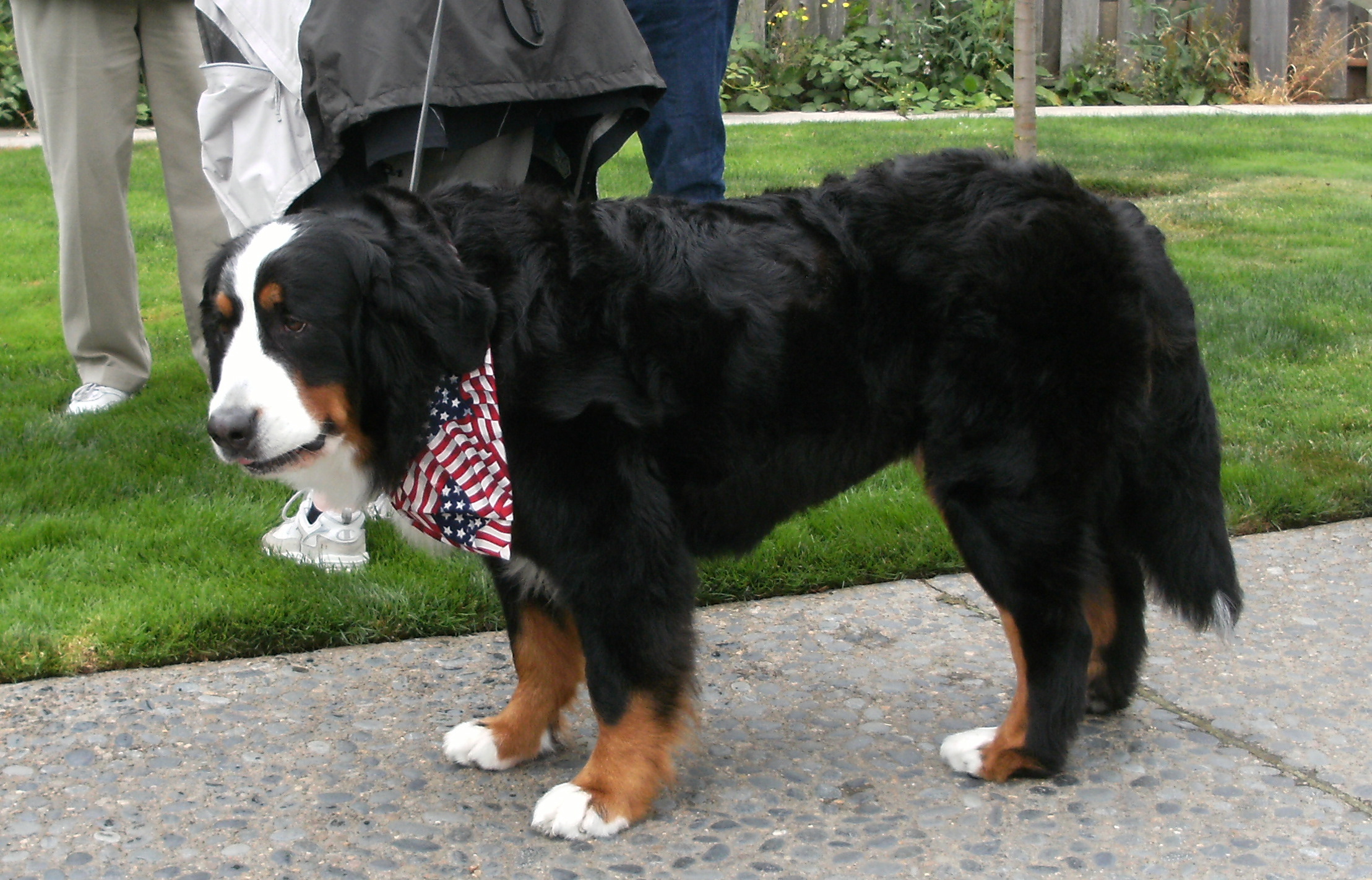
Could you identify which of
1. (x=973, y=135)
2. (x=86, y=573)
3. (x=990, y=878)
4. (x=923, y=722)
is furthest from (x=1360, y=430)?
(x=973, y=135)

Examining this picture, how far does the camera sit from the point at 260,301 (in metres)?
2.44

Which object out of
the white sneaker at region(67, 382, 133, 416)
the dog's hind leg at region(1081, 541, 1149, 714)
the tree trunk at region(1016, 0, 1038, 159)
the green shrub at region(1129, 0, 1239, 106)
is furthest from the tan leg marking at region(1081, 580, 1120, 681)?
the green shrub at region(1129, 0, 1239, 106)

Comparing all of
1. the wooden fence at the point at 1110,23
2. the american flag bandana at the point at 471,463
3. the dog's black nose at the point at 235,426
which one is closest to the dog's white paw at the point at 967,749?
the american flag bandana at the point at 471,463

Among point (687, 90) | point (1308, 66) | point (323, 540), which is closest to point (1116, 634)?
point (687, 90)

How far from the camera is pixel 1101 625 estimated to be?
10.3ft

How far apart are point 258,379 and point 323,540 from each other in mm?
1692

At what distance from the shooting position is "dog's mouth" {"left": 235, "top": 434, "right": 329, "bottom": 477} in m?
2.46

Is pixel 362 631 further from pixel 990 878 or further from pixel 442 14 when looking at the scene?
pixel 990 878

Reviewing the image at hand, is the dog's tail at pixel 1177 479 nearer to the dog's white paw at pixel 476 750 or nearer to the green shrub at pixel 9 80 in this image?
the dog's white paw at pixel 476 750

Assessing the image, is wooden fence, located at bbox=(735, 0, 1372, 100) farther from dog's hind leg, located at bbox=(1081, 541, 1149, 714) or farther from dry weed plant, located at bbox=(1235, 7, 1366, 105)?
dog's hind leg, located at bbox=(1081, 541, 1149, 714)

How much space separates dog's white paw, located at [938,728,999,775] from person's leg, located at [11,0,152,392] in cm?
403

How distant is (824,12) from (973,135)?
13.3 feet

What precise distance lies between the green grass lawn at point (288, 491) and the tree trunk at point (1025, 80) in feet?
4.00

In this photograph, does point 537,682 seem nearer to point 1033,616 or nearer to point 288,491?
point 1033,616
